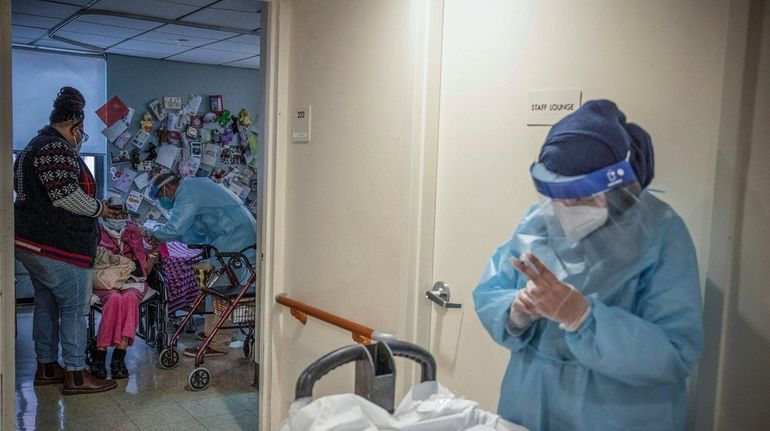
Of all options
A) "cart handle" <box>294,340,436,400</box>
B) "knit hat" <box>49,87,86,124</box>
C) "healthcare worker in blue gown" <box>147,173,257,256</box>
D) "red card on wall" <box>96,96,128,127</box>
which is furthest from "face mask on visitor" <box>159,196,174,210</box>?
"cart handle" <box>294,340,436,400</box>

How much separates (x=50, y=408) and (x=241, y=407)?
1056 mm

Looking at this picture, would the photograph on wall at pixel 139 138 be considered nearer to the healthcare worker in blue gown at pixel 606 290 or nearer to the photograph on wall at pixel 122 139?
the photograph on wall at pixel 122 139

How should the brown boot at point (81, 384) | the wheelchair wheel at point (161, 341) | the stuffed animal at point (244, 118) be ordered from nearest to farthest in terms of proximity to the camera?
the brown boot at point (81, 384) < the wheelchair wheel at point (161, 341) < the stuffed animal at point (244, 118)

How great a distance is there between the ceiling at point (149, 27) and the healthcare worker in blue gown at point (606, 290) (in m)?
3.37

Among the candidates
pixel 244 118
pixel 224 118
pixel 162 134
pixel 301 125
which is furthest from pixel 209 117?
pixel 301 125

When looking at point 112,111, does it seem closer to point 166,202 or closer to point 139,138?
point 139,138

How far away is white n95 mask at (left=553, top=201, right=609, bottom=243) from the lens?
1.33 m

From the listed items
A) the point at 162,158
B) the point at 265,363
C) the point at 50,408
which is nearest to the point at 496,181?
the point at 265,363

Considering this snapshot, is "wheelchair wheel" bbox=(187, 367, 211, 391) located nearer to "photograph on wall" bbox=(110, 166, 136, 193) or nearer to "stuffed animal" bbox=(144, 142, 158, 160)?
"photograph on wall" bbox=(110, 166, 136, 193)

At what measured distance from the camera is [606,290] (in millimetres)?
1369

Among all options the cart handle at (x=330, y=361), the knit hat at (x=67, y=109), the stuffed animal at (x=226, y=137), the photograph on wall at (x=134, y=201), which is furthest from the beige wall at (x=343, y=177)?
the stuffed animal at (x=226, y=137)

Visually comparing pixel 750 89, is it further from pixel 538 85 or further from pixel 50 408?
pixel 50 408

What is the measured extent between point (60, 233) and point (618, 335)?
3462 millimetres

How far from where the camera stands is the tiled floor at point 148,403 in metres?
3.64
